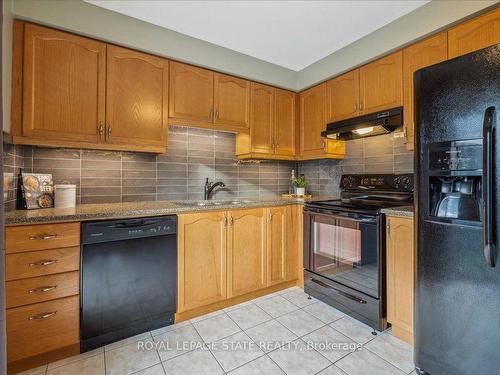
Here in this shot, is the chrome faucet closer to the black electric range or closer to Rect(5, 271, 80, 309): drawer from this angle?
the black electric range

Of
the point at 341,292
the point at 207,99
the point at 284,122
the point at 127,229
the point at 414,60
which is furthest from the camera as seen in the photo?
the point at 284,122

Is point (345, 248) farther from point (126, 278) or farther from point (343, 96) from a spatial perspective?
point (126, 278)

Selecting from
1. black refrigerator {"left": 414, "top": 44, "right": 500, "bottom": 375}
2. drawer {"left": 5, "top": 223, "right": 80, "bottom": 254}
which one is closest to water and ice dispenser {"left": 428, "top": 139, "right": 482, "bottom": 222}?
black refrigerator {"left": 414, "top": 44, "right": 500, "bottom": 375}

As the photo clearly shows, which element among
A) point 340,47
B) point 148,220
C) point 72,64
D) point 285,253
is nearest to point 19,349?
point 148,220

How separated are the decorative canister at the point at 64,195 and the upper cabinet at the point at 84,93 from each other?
30 centimetres

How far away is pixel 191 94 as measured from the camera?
7.69ft

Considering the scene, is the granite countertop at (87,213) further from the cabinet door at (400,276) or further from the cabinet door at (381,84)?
the cabinet door at (381,84)

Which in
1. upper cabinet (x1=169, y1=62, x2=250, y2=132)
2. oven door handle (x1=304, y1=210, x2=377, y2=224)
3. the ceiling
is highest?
the ceiling

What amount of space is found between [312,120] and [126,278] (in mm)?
2280

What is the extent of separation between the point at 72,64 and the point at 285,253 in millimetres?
2280

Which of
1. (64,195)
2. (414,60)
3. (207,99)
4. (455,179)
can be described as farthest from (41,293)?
(414,60)

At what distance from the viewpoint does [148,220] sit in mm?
1834

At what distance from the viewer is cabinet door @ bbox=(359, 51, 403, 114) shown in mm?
2121

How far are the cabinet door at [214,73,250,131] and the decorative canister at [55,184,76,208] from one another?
1.28 meters
